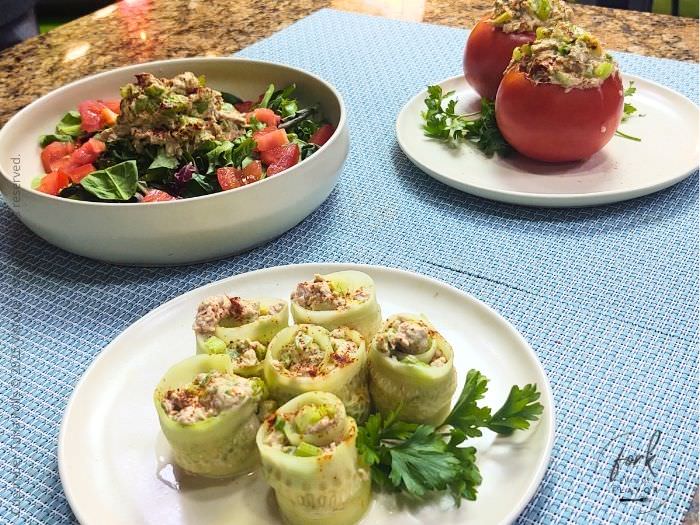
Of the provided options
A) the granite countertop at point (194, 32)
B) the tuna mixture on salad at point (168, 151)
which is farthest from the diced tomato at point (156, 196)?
the granite countertop at point (194, 32)

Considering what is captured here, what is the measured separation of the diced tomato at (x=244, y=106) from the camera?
152 centimetres

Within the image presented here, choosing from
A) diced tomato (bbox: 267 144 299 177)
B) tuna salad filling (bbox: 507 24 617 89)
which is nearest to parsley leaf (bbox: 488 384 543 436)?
diced tomato (bbox: 267 144 299 177)

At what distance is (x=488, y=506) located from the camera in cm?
74

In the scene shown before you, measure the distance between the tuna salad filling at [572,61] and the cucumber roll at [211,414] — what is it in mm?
855

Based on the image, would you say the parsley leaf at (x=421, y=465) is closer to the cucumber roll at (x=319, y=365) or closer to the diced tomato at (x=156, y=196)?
the cucumber roll at (x=319, y=365)

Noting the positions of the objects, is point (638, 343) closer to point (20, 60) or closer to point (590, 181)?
point (590, 181)

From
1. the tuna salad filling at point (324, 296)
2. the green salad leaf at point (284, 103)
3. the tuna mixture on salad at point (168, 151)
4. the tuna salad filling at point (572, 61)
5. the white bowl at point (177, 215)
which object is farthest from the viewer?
the green salad leaf at point (284, 103)

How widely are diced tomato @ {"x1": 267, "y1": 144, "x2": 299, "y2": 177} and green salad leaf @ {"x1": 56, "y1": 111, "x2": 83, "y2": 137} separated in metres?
0.40

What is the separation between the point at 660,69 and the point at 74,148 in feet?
4.30

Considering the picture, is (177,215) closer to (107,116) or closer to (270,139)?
(270,139)

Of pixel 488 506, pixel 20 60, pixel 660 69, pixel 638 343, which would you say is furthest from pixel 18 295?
pixel 660 69

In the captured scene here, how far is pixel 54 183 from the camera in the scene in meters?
1.29

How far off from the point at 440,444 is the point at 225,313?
0.29 m

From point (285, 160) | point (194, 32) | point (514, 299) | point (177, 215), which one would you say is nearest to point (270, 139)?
point (285, 160)
